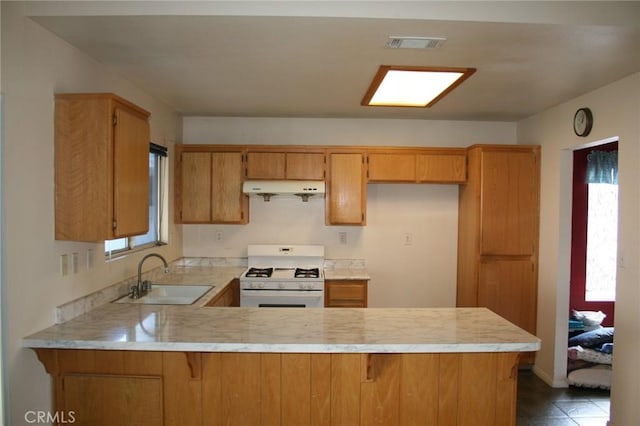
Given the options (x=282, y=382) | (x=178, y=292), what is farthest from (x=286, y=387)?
(x=178, y=292)

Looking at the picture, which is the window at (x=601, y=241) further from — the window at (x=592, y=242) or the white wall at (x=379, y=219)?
the white wall at (x=379, y=219)

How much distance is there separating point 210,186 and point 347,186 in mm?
1335

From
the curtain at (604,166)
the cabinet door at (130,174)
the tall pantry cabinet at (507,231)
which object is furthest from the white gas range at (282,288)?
the curtain at (604,166)

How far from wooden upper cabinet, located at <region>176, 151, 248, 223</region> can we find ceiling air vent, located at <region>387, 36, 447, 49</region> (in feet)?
6.95

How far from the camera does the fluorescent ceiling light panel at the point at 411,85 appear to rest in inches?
101

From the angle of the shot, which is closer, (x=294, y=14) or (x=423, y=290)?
(x=294, y=14)

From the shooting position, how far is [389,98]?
10.4 feet

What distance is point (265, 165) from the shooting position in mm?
3912

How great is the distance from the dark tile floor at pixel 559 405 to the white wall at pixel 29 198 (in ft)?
10.4

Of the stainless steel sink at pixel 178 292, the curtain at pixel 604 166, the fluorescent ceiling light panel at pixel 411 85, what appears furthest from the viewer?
the curtain at pixel 604 166

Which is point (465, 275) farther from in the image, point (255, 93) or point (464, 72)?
point (255, 93)

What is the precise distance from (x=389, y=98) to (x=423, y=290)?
7.02 feet

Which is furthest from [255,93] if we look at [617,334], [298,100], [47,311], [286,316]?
[617,334]

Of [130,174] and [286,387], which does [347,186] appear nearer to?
[130,174]
